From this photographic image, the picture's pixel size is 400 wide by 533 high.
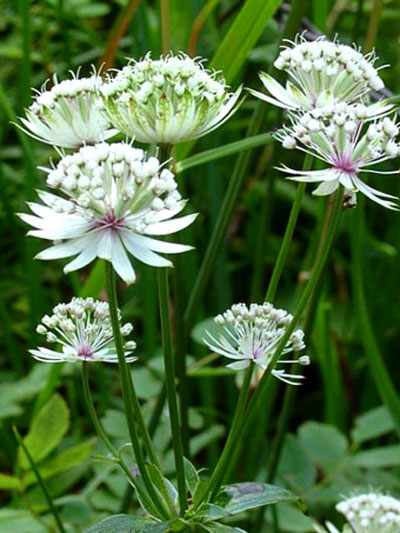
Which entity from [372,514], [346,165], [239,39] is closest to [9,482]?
[372,514]

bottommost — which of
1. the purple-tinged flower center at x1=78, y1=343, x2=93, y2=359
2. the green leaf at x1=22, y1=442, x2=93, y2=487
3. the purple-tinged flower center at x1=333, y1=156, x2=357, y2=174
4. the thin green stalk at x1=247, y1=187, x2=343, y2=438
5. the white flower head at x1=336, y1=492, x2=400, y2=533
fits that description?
the white flower head at x1=336, y1=492, x2=400, y2=533

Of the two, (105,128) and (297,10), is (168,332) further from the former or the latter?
(297,10)

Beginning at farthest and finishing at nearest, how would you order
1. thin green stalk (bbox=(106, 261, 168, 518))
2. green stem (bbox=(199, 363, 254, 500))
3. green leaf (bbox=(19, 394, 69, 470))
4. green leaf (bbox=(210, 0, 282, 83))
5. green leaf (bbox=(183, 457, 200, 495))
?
green leaf (bbox=(19, 394, 69, 470)) → green leaf (bbox=(210, 0, 282, 83)) → green leaf (bbox=(183, 457, 200, 495)) → green stem (bbox=(199, 363, 254, 500)) → thin green stalk (bbox=(106, 261, 168, 518))

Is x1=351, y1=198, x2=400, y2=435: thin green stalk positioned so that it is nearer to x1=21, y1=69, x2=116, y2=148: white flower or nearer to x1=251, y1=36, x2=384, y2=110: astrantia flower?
x1=251, y1=36, x2=384, y2=110: astrantia flower

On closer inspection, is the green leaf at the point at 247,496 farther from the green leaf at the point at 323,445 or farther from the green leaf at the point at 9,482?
the green leaf at the point at 323,445

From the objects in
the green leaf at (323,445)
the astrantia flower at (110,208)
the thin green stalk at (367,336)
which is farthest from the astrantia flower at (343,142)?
the green leaf at (323,445)

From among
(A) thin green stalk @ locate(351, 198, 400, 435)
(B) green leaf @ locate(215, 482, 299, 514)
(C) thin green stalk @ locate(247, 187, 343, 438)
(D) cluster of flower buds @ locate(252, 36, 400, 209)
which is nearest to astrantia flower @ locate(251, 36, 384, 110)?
(D) cluster of flower buds @ locate(252, 36, 400, 209)

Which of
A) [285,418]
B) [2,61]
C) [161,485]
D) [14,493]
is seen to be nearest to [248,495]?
[161,485]
